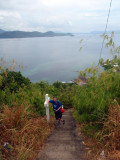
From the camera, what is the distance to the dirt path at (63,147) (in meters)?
3.29

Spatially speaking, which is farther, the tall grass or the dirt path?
the dirt path

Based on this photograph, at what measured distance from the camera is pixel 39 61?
56344 mm

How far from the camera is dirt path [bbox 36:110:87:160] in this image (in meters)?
3.29

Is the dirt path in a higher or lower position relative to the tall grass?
lower

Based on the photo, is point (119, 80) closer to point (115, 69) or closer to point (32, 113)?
point (115, 69)

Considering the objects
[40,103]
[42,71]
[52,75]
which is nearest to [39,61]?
[42,71]

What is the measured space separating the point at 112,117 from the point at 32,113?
2.84 m

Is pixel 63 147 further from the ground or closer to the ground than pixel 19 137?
closer to the ground

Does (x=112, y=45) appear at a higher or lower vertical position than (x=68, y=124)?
higher

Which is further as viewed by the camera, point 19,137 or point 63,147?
point 63,147

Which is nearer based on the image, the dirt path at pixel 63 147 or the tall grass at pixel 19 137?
the tall grass at pixel 19 137

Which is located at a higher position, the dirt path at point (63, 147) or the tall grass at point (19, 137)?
the tall grass at point (19, 137)

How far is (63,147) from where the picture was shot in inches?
143

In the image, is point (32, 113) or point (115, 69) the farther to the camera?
point (115, 69)
